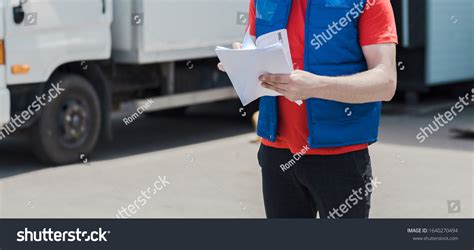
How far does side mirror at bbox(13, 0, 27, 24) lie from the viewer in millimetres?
8148

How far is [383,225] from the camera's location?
3.16 metres

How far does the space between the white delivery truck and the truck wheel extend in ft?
0.03

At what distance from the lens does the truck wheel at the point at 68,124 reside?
8688mm

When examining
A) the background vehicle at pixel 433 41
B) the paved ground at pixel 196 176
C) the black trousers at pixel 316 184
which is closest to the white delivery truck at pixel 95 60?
the paved ground at pixel 196 176

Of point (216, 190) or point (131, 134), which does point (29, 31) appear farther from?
point (131, 134)

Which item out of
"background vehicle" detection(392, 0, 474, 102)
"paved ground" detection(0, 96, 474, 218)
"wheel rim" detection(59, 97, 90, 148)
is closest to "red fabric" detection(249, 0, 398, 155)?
"paved ground" detection(0, 96, 474, 218)

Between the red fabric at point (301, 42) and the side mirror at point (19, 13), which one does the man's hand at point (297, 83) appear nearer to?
the red fabric at point (301, 42)

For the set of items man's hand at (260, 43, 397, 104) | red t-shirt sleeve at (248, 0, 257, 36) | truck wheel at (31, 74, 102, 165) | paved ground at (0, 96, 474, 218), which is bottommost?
paved ground at (0, 96, 474, 218)

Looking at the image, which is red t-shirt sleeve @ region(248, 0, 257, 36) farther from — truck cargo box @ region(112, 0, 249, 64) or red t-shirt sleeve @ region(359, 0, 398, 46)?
truck cargo box @ region(112, 0, 249, 64)

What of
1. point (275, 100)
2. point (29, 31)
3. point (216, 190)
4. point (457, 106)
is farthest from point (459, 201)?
point (457, 106)

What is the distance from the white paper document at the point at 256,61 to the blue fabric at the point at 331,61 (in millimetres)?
114

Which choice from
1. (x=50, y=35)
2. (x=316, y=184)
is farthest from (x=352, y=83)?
(x=50, y=35)

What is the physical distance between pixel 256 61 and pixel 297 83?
16 centimetres

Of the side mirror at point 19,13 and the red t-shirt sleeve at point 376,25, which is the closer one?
the red t-shirt sleeve at point 376,25
